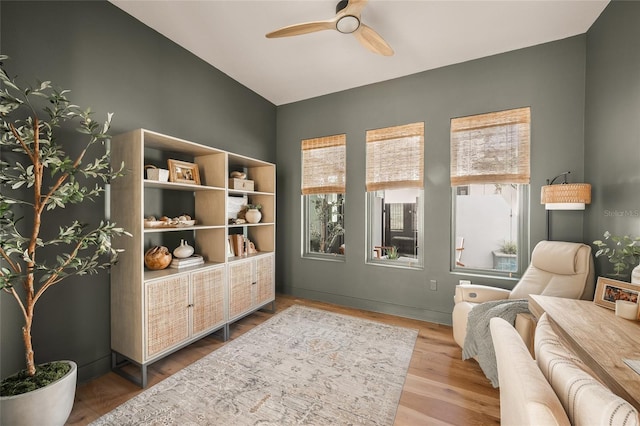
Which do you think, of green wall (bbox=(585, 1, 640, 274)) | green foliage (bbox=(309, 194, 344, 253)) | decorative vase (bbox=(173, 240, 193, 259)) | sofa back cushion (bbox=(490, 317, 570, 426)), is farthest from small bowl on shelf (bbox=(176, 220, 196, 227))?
green wall (bbox=(585, 1, 640, 274))

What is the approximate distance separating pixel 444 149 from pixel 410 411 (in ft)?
8.38

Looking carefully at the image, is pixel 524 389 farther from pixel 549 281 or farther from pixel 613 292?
pixel 549 281

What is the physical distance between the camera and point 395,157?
10.8 feet

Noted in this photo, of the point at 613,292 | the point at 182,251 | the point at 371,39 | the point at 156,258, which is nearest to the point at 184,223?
the point at 182,251

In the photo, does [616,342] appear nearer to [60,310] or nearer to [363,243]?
[363,243]

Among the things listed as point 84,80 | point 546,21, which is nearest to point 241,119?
point 84,80

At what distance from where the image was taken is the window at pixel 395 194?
3.20 metres

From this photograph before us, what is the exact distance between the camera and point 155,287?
201 centimetres

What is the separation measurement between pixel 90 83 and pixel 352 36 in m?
2.25

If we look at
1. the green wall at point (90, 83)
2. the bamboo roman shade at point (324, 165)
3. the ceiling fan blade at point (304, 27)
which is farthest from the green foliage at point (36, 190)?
the bamboo roman shade at point (324, 165)

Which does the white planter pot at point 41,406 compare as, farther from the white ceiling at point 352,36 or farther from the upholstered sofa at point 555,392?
the white ceiling at point 352,36

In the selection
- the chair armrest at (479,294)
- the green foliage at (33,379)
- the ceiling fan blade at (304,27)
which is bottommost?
the green foliage at (33,379)

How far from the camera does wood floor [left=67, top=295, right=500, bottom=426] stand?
1.66m

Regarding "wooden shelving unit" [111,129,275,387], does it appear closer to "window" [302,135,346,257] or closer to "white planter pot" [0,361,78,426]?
"white planter pot" [0,361,78,426]
